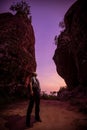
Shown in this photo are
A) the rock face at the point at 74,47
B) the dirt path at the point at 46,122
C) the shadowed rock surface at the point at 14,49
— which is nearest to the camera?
the dirt path at the point at 46,122

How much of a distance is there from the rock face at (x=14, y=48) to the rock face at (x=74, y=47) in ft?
14.9

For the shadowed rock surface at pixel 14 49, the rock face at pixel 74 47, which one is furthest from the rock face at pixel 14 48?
the rock face at pixel 74 47

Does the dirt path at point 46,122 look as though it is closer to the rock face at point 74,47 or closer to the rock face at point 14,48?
the rock face at point 14,48

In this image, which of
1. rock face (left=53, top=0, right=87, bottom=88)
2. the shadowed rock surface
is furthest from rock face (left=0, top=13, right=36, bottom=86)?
rock face (left=53, top=0, right=87, bottom=88)

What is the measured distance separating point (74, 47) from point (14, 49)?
8.27 meters

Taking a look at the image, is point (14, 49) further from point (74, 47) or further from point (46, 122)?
point (46, 122)

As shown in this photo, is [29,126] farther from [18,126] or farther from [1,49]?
[1,49]

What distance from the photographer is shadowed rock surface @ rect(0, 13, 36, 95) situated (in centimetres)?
Answer: 1333

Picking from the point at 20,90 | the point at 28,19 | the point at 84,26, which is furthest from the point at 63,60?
→ the point at 20,90

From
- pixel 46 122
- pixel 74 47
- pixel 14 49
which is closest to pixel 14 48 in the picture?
pixel 14 49

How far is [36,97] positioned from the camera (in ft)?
24.4

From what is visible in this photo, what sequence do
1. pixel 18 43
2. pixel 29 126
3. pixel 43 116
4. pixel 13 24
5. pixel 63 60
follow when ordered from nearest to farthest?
pixel 29 126 → pixel 43 116 → pixel 18 43 → pixel 13 24 → pixel 63 60

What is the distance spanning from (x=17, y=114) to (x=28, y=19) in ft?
46.1

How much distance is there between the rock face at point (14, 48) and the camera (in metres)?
13.4
